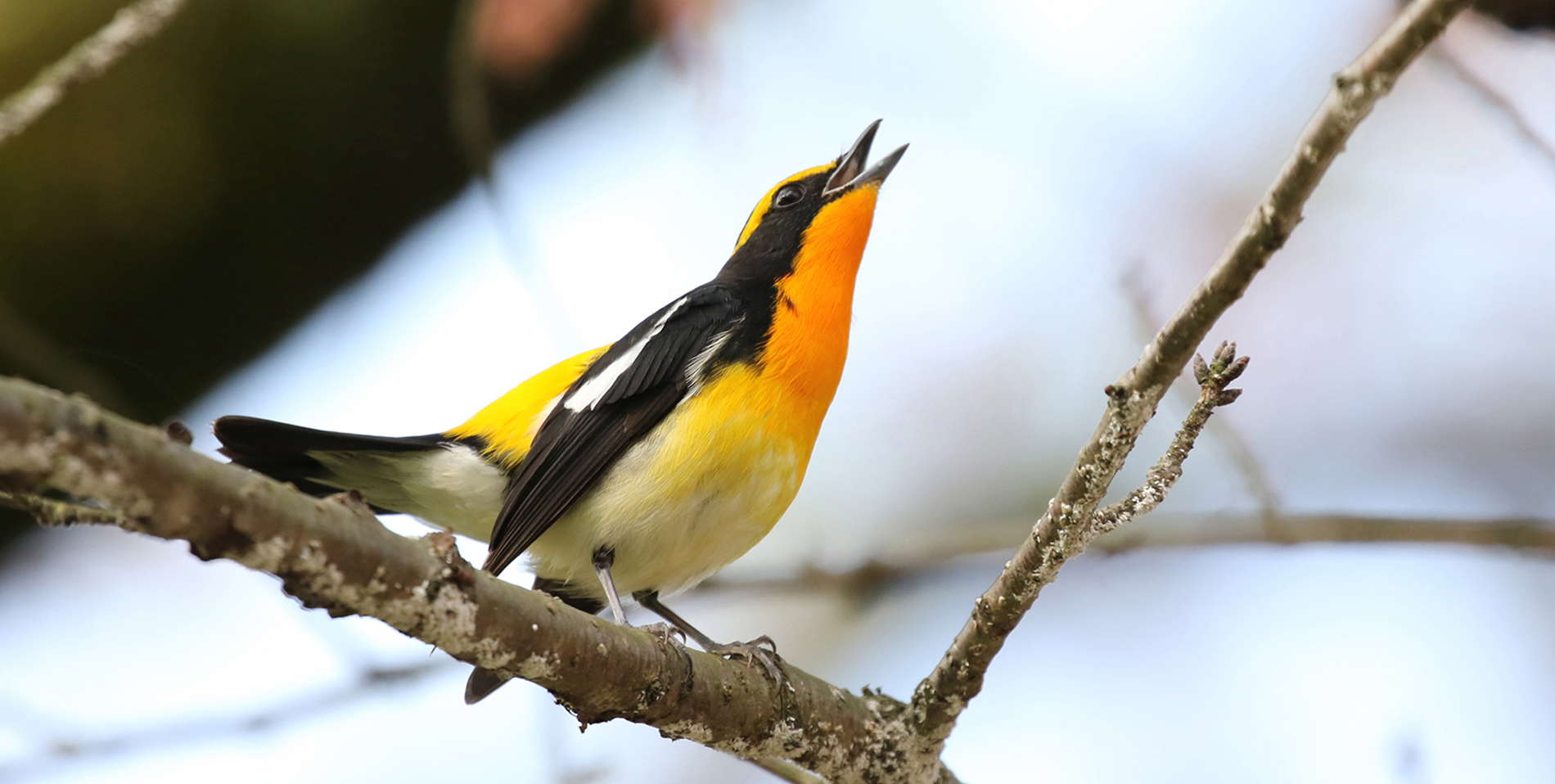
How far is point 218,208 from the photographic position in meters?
3.90

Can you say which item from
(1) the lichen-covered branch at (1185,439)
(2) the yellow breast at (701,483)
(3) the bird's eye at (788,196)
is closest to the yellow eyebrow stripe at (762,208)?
(3) the bird's eye at (788,196)

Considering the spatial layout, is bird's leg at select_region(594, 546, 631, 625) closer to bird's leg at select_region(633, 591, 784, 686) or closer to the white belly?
the white belly

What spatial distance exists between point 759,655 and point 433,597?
124 centimetres

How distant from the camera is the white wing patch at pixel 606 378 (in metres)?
3.69

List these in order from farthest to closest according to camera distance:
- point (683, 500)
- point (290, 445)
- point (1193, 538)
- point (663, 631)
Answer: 1. point (1193, 538)
2. point (290, 445)
3. point (683, 500)
4. point (663, 631)

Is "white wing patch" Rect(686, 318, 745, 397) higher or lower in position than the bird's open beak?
lower

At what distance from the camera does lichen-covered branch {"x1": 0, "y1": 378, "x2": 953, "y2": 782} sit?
147 cm

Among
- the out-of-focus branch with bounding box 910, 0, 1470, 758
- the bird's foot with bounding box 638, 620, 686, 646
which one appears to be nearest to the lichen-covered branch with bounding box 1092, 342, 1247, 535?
the out-of-focus branch with bounding box 910, 0, 1470, 758

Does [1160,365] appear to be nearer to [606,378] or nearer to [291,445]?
[606,378]

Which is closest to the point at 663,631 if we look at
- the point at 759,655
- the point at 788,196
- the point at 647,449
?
the point at 759,655

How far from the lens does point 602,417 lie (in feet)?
11.8

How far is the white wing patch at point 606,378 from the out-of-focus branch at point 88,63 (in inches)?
60.0

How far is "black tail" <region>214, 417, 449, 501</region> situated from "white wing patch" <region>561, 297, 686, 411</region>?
1.73 ft

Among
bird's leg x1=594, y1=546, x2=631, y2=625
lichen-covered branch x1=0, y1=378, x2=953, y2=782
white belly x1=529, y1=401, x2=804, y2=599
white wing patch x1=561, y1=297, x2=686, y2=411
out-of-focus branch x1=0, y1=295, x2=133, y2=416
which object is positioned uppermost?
white wing patch x1=561, y1=297, x2=686, y2=411
